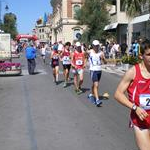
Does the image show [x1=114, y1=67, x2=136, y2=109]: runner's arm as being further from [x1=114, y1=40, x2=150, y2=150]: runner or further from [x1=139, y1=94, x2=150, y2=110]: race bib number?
[x1=139, y1=94, x2=150, y2=110]: race bib number

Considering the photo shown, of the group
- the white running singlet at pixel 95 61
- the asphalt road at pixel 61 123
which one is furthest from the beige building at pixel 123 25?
the white running singlet at pixel 95 61

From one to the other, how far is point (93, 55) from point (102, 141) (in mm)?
5053

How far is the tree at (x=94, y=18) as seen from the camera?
162 feet

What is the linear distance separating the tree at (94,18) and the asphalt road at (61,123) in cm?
3368

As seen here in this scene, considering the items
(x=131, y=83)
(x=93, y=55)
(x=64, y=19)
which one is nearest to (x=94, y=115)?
(x=93, y=55)

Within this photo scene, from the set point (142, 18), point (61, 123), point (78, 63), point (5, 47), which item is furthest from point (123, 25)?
point (61, 123)

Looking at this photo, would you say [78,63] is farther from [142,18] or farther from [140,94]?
[142,18]

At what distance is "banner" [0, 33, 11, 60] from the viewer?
33700mm

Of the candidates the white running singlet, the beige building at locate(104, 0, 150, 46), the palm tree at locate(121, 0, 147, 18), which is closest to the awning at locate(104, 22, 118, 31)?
the beige building at locate(104, 0, 150, 46)

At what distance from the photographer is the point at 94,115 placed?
11.1 meters

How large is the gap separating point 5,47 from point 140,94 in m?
30.3

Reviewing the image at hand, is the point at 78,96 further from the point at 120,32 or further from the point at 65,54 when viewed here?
the point at 120,32

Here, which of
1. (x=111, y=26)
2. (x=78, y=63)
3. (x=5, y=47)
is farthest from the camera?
(x=111, y=26)

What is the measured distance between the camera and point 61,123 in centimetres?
1016
